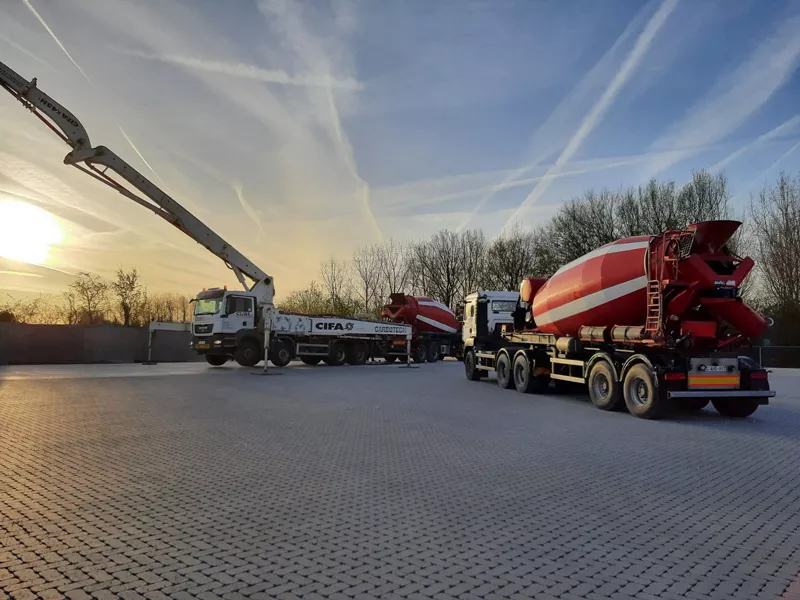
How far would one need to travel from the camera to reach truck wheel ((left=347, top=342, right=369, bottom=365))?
2839 centimetres

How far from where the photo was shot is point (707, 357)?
10.9 m

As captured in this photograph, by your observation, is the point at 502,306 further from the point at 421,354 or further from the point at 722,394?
the point at 421,354

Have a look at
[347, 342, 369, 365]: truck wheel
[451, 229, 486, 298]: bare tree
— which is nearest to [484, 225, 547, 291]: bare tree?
[451, 229, 486, 298]: bare tree

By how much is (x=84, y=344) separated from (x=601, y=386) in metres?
25.6

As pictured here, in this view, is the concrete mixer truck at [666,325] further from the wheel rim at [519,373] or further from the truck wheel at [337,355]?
the truck wheel at [337,355]

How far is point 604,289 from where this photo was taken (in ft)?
40.0

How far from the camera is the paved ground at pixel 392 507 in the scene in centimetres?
377

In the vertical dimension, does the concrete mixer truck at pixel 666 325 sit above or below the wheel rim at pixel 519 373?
above

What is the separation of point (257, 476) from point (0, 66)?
67.7 ft

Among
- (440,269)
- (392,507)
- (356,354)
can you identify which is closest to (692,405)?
(392,507)

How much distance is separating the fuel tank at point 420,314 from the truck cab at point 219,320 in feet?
33.7

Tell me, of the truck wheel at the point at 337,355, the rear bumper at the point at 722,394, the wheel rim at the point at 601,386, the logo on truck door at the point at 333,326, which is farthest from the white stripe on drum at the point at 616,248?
the truck wheel at the point at 337,355

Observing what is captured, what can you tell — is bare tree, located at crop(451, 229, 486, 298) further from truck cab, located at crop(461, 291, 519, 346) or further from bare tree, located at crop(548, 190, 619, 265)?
truck cab, located at crop(461, 291, 519, 346)

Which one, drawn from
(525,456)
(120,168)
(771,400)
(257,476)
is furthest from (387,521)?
(120,168)
